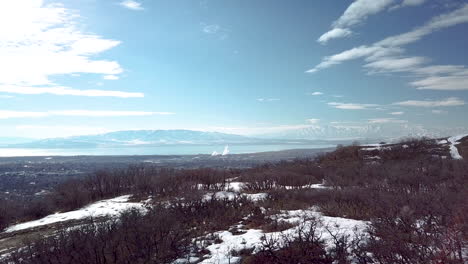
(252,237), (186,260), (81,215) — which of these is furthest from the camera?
(81,215)

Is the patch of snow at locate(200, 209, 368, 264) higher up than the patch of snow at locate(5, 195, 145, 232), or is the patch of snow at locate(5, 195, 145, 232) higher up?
the patch of snow at locate(200, 209, 368, 264)

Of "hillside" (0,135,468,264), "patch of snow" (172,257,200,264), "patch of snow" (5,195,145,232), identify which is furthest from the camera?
"patch of snow" (5,195,145,232)

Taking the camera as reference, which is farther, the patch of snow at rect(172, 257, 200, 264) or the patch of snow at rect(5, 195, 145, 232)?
the patch of snow at rect(5, 195, 145, 232)

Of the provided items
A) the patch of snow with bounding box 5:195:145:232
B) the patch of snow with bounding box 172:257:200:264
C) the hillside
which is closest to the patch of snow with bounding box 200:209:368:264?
the hillside

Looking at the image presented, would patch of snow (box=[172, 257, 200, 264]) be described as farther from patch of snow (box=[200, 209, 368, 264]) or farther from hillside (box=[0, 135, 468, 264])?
patch of snow (box=[200, 209, 368, 264])

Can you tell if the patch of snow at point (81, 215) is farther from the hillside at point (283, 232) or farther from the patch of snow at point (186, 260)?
the patch of snow at point (186, 260)

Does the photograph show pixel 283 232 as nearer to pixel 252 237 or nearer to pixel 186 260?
pixel 252 237

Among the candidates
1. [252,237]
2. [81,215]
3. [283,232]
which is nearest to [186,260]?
[252,237]

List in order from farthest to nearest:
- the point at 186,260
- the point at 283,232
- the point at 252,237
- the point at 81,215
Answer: the point at 81,215 < the point at 283,232 < the point at 252,237 < the point at 186,260

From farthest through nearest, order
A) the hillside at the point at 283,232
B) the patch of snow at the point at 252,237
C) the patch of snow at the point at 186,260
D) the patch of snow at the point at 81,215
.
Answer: the patch of snow at the point at 81,215 < the patch of snow at the point at 252,237 < the patch of snow at the point at 186,260 < the hillside at the point at 283,232

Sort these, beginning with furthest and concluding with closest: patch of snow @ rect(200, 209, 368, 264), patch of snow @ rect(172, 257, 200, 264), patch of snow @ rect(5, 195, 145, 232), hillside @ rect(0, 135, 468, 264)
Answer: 1. patch of snow @ rect(5, 195, 145, 232)
2. patch of snow @ rect(200, 209, 368, 264)
3. patch of snow @ rect(172, 257, 200, 264)
4. hillside @ rect(0, 135, 468, 264)

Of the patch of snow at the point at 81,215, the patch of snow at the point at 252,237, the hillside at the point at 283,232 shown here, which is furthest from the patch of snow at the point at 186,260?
the patch of snow at the point at 81,215

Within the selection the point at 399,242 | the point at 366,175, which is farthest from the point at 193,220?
the point at 366,175
